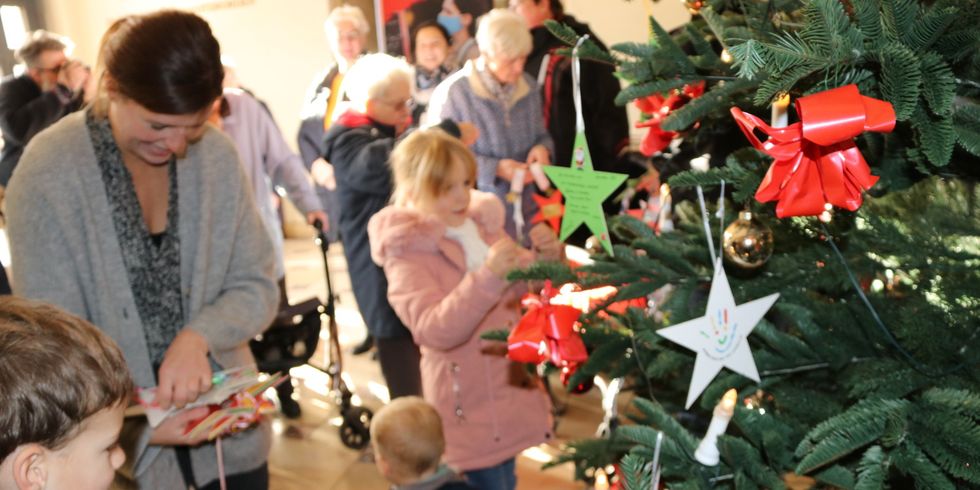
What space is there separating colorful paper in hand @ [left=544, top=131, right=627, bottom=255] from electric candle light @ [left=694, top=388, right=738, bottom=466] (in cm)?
42

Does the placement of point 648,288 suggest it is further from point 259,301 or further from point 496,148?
point 496,148

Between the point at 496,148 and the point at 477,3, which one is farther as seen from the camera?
the point at 477,3

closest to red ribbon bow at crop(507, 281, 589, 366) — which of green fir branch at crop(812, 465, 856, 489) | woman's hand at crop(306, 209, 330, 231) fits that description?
green fir branch at crop(812, 465, 856, 489)

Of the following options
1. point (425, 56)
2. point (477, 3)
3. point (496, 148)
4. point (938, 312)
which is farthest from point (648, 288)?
point (477, 3)

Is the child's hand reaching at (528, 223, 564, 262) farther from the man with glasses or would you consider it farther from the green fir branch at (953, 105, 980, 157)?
the man with glasses

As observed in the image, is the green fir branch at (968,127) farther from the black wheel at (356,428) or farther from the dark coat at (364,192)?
the black wheel at (356,428)

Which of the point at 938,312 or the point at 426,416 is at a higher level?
the point at 938,312

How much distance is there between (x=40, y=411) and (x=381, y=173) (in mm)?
2196

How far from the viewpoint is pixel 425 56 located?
4793 millimetres

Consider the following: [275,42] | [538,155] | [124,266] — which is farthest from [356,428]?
[275,42]

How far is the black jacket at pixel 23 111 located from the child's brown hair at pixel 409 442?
127 inches

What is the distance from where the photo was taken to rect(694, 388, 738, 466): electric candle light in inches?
43.3

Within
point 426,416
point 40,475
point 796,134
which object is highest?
point 796,134

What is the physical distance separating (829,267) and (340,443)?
2.84m
